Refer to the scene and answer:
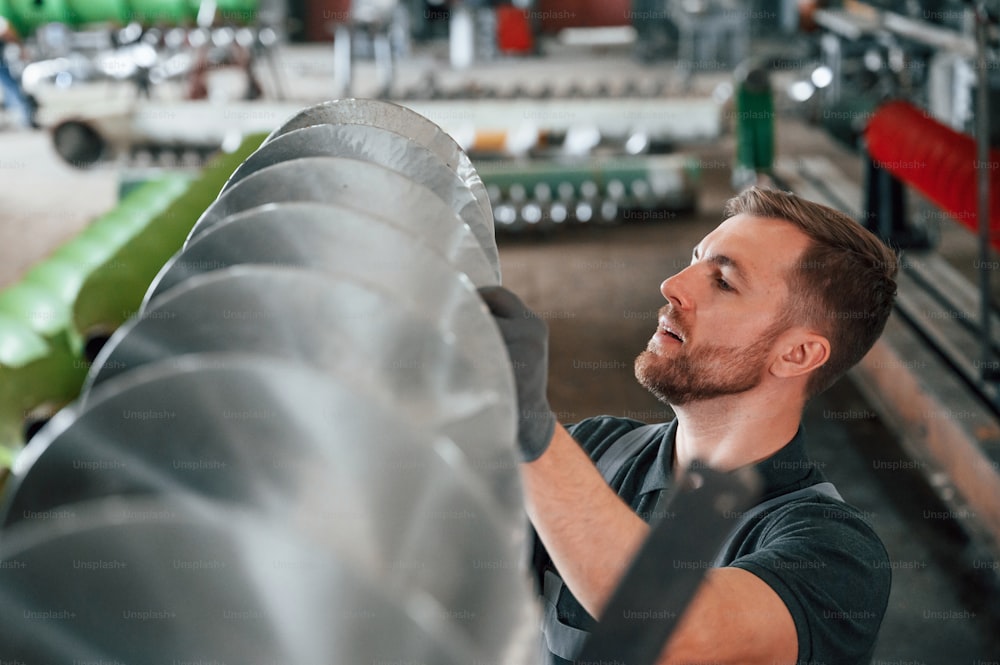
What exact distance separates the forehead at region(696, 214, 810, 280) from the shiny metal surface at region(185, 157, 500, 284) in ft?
1.87

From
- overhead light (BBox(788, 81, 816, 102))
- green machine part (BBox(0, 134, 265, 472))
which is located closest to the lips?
green machine part (BBox(0, 134, 265, 472))

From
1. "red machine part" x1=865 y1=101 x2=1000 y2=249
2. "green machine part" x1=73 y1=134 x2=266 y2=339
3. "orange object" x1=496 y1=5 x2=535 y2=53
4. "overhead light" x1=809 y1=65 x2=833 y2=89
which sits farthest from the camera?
"orange object" x1=496 y1=5 x2=535 y2=53

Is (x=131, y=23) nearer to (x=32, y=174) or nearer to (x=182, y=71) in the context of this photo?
(x=182, y=71)

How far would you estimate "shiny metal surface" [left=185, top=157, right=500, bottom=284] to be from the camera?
727 mm

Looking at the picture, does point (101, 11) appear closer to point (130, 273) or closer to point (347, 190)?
point (130, 273)

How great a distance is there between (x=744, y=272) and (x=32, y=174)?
627 cm

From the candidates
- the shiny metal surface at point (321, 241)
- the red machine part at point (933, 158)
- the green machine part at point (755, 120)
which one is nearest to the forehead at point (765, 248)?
the shiny metal surface at point (321, 241)

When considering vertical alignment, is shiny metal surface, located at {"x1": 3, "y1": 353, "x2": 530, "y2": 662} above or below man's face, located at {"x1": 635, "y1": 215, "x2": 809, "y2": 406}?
above

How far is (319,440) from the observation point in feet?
1.60

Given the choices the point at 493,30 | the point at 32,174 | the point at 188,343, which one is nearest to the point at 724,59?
the point at 493,30

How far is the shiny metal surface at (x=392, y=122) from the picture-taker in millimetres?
855

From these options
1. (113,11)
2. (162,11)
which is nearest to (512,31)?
(162,11)

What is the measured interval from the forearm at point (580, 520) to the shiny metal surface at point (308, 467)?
0.95 ft

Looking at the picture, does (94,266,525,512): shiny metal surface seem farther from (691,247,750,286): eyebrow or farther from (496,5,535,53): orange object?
(496,5,535,53): orange object
